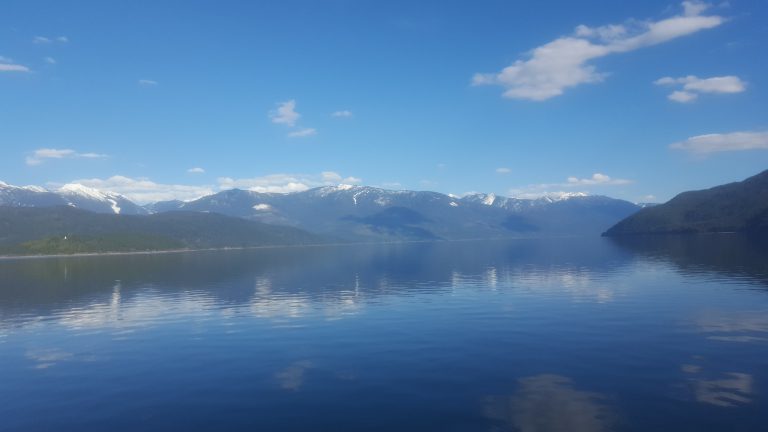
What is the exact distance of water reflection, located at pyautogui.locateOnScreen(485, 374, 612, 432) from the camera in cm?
2919

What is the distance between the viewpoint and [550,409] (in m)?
31.7

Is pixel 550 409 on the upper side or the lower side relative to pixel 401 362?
lower

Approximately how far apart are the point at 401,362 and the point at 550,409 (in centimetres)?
1527

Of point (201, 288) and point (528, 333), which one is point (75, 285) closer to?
point (201, 288)

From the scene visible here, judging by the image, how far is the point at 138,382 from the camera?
134ft

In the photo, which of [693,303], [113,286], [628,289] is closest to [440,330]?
[693,303]

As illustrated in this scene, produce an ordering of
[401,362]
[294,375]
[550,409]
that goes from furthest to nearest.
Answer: [401,362] < [294,375] < [550,409]

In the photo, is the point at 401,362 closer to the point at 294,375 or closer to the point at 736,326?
the point at 294,375

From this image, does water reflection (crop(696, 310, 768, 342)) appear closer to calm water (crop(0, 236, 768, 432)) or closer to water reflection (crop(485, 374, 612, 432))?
calm water (crop(0, 236, 768, 432))

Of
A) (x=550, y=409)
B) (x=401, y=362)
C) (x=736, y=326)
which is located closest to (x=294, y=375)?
(x=401, y=362)

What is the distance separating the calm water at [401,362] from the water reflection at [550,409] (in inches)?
6.3

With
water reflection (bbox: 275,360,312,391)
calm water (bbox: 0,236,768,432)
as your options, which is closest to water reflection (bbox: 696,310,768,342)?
calm water (bbox: 0,236,768,432)

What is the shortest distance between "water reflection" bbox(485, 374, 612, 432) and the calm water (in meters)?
0.16

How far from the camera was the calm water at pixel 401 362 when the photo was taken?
31531 mm
